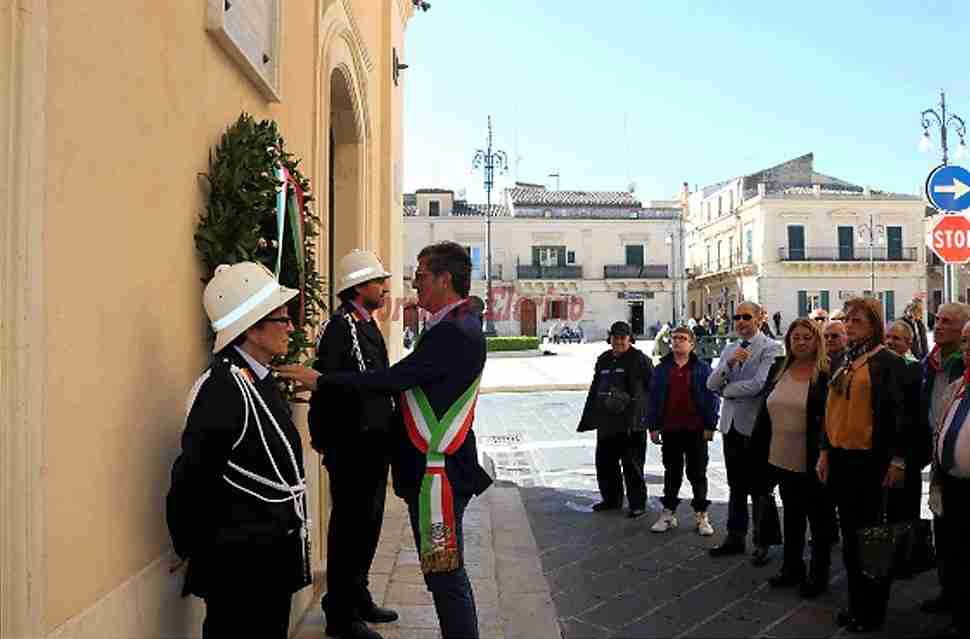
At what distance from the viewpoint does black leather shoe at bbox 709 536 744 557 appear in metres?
5.77

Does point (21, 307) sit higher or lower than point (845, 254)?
lower

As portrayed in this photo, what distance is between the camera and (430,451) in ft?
10.5

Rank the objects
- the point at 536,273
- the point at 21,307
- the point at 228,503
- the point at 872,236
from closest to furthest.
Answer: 1. the point at 21,307
2. the point at 228,503
3. the point at 872,236
4. the point at 536,273

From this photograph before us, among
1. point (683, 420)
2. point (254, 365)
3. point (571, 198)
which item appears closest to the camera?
point (254, 365)

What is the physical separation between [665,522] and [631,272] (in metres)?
48.1

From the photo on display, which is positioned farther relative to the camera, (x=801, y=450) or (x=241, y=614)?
(x=801, y=450)

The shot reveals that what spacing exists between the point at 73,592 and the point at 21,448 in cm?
50

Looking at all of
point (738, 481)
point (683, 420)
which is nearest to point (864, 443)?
point (738, 481)

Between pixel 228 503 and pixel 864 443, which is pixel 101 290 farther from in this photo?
pixel 864 443

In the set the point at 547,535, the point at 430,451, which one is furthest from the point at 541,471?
the point at 430,451

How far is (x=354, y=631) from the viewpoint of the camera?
13.3 feet

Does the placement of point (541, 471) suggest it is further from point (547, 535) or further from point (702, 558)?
point (702, 558)

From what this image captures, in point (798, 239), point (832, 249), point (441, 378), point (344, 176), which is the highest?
point (798, 239)

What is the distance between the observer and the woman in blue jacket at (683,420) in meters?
6.42
